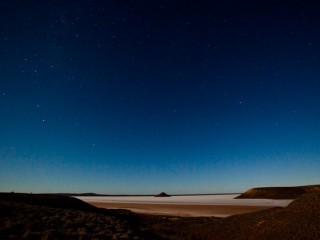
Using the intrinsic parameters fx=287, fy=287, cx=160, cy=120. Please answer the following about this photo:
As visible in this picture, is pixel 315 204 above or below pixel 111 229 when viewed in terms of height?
above

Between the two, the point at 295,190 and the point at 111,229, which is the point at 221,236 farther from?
the point at 295,190

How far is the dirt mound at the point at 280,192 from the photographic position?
52.4 meters

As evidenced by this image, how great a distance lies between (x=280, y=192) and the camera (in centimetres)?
5488

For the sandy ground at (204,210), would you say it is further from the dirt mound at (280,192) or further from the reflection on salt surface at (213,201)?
the dirt mound at (280,192)

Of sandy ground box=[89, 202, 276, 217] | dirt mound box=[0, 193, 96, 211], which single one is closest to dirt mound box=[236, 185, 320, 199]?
sandy ground box=[89, 202, 276, 217]

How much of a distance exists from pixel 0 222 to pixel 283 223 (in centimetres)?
1431

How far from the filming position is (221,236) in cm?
1491

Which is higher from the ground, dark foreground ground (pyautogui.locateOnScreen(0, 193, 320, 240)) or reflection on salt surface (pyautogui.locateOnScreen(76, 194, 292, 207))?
reflection on salt surface (pyautogui.locateOnScreen(76, 194, 292, 207))

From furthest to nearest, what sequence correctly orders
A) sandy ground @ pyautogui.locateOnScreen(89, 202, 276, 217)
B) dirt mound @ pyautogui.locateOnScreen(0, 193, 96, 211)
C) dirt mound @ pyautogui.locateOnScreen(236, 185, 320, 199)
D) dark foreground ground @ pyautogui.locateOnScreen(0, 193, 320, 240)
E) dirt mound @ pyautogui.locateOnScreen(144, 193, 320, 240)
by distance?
dirt mound @ pyautogui.locateOnScreen(236, 185, 320, 199) → sandy ground @ pyautogui.locateOnScreen(89, 202, 276, 217) → dirt mound @ pyautogui.locateOnScreen(0, 193, 96, 211) → dark foreground ground @ pyautogui.locateOnScreen(0, 193, 320, 240) → dirt mound @ pyautogui.locateOnScreen(144, 193, 320, 240)

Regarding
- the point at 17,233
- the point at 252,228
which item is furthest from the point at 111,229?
the point at 252,228

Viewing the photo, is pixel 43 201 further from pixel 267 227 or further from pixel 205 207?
pixel 205 207

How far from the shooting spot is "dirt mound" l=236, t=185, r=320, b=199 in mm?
52391

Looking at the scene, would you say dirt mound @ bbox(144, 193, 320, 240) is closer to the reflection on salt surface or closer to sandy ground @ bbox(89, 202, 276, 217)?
sandy ground @ bbox(89, 202, 276, 217)

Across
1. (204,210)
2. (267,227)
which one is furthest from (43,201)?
(267,227)
